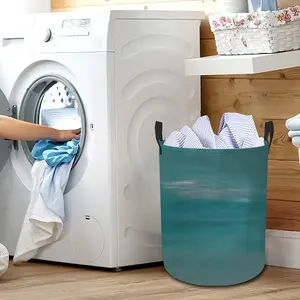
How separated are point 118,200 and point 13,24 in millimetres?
799

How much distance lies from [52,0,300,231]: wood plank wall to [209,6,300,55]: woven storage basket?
148 millimetres

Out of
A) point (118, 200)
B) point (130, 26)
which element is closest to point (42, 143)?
point (118, 200)

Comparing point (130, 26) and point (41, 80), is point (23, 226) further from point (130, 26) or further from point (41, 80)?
point (130, 26)

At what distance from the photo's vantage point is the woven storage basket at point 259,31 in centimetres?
254

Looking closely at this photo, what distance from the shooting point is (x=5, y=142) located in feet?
9.50

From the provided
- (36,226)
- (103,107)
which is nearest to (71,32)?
(103,107)

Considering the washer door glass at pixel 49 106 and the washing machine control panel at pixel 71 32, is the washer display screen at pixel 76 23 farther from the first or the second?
the washer door glass at pixel 49 106

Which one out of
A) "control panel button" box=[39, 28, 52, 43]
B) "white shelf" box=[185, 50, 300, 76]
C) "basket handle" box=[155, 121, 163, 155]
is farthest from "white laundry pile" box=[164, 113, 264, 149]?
"control panel button" box=[39, 28, 52, 43]

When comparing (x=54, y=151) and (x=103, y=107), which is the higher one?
(x=103, y=107)

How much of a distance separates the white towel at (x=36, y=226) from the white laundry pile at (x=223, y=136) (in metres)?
0.51

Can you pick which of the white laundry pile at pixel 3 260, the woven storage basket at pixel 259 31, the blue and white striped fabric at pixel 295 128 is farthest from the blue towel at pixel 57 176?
the blue and white striped fabric at pixel 295 128

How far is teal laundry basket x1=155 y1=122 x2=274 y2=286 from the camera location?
252 cm

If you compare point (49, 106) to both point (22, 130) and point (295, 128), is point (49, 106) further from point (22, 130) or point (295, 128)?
point (295, 128)

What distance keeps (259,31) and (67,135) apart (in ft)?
2.68
